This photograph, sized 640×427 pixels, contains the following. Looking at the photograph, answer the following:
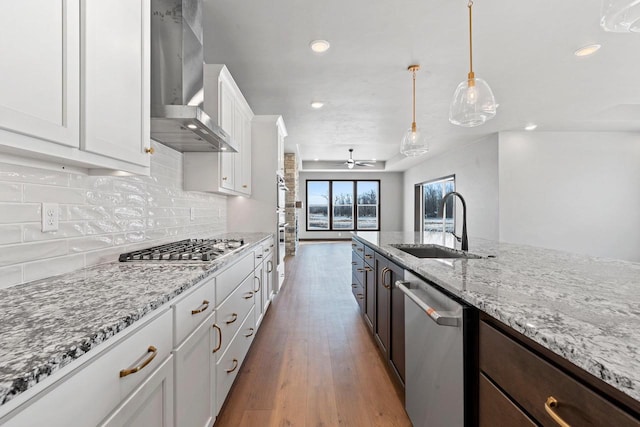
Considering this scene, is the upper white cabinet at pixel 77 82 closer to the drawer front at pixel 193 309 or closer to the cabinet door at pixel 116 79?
the cabinet door at pixel 116 79

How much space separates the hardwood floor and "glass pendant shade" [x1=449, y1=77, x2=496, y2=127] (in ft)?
6.32

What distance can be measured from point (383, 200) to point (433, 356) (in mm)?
9967

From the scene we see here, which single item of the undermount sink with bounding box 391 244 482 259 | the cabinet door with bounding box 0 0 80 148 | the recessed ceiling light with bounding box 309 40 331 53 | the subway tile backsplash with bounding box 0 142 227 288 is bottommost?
the undermount sink with bounding box 391 244 482 259

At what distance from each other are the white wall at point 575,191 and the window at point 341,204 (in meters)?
5.68

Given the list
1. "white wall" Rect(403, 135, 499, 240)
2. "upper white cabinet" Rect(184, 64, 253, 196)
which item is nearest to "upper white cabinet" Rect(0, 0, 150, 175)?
"upper white cabinet" Rect(184, 64, 253, 196)

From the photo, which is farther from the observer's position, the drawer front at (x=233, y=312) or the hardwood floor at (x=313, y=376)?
the hardwood floor at (x=313, y=376)

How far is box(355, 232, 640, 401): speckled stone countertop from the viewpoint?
57cm

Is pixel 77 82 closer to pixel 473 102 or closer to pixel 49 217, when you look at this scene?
pixel 49 217

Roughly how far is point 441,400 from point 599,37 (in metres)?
3.24

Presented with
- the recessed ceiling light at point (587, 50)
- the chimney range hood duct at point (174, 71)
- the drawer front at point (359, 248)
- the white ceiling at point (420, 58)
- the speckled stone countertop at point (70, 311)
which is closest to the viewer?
the speckled stone countertop at point (70, 311)

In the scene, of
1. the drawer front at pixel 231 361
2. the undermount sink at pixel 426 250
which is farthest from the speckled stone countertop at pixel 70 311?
Result: the undermount sink at pixel 426 250

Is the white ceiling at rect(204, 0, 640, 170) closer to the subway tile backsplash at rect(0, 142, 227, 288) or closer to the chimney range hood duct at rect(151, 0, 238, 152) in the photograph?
the chimney range hood duct at rect(151, 0, 238, 152)

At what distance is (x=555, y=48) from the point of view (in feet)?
8.96

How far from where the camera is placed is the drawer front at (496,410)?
789 millimetres
